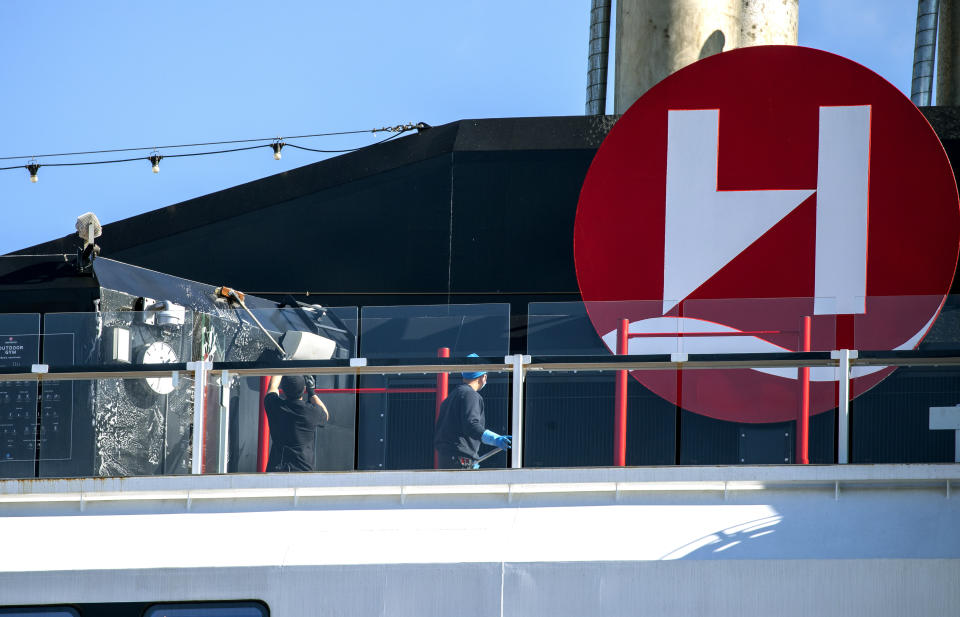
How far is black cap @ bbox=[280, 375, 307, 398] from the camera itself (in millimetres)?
9648

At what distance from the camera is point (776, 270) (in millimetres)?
12172

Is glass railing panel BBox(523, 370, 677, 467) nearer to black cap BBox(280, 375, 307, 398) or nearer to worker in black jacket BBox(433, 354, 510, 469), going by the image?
worker in black jacket BBox(433, 354, 510, 469)

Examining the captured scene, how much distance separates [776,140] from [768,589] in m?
5.59

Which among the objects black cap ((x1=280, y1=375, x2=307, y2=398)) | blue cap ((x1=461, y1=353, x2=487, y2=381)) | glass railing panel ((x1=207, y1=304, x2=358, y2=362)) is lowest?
black cap ((x1=280, y1=375, x2=307, y2=398))

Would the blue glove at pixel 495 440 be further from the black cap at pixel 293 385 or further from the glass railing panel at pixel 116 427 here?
the glass railing panel at pixel 116 427

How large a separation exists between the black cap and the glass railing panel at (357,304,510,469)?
47 cm

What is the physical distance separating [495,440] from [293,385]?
64.2 inches

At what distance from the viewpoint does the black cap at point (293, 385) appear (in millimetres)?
9648

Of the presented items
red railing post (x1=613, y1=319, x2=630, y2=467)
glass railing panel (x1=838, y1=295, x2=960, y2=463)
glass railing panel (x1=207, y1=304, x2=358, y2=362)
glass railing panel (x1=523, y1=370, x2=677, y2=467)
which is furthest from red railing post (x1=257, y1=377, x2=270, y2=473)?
glass railing panel (x1=838, y1=295, x2=960, y2=463)

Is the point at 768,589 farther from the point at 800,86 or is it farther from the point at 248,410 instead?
the point at 800,86

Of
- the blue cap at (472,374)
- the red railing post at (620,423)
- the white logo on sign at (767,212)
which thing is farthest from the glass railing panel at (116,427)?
the white logo on sign at (767,212)

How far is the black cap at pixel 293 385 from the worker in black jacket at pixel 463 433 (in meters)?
1.10

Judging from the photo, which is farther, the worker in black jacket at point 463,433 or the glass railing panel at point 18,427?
the glass railing panel at point 18,427

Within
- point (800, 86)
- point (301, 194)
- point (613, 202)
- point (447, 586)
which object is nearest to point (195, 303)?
point (301, 194)
